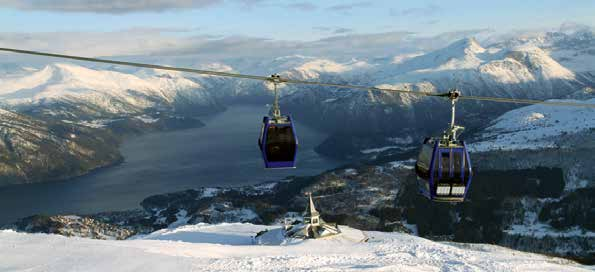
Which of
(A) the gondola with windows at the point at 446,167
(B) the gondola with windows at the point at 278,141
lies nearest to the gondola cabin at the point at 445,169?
(A) the gondola with windows at the point at 446,167

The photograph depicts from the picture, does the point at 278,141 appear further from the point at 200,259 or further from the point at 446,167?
the point at 200,259

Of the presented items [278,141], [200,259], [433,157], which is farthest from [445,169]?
[200,259]

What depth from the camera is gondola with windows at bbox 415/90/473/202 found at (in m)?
27.3

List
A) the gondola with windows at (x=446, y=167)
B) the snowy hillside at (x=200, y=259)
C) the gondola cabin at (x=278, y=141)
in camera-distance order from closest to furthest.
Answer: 1. the gondola with windows at (x=446, y=167)
2. the gondola cabin at (x=278, y=141)
3. the snowy hillside at (x=200, y=259)

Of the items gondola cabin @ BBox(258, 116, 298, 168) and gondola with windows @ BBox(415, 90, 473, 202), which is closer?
gondola with windows @ BBox(415, 90, 473, 202)

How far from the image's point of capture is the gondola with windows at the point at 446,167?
27.3m

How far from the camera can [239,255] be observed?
5297cm

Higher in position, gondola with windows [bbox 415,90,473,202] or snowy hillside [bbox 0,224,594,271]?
gondola with windows [bbox 415,90,473,202]

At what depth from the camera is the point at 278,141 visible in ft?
100

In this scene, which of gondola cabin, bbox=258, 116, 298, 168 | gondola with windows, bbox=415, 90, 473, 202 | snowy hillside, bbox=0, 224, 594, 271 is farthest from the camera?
snowy hillside, bbox=0, 224, 594, 271

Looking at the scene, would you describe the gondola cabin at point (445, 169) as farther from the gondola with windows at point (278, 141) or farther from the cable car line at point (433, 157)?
the gondola with windows at point (278, 141)

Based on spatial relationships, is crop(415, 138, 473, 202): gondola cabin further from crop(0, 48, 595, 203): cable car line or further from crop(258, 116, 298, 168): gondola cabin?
crop(258, 116, 298, 168): gondola cabin

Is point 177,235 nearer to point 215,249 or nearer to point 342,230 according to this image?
point 342,230

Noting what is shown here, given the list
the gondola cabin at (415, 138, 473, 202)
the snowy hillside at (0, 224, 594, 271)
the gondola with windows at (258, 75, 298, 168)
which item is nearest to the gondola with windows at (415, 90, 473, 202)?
the gondola cabin at (415, 138, 473, 202)
